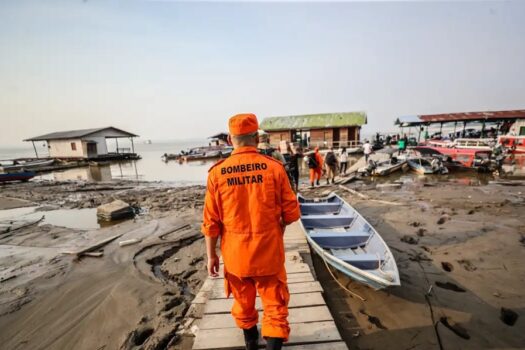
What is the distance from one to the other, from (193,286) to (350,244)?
10.5 ft

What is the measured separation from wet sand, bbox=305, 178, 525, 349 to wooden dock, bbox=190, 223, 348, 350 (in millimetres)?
637

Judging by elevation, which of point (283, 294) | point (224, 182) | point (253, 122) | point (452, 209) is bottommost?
point (452, 209)

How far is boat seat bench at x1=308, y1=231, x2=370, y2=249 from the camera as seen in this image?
4.79 meters

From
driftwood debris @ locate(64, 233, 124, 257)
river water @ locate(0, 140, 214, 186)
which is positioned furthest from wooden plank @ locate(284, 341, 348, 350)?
river water @ locate(0, 140, 214, 186)

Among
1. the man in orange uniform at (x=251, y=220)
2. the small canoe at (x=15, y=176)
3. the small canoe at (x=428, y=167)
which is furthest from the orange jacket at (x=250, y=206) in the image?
the small canoe at (x=15, y=176)

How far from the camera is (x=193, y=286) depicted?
4.38 metres

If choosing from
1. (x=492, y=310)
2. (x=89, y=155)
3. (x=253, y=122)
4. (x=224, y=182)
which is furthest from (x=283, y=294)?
(x=89, y=155)

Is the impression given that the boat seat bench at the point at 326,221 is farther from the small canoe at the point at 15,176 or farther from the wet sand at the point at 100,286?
the small canoe at the point at 15,176

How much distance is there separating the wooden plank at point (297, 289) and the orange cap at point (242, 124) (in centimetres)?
248

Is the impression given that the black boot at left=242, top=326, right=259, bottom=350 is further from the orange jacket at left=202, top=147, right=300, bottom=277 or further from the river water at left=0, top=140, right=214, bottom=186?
the river water at left=0, top=140, right=214, bottom=186

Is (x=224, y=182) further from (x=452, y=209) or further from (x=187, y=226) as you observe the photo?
(x=452, y=209)

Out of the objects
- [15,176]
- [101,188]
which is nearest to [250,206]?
[101,188]

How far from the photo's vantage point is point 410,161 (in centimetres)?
1698

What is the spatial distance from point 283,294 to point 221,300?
1.60 metres
